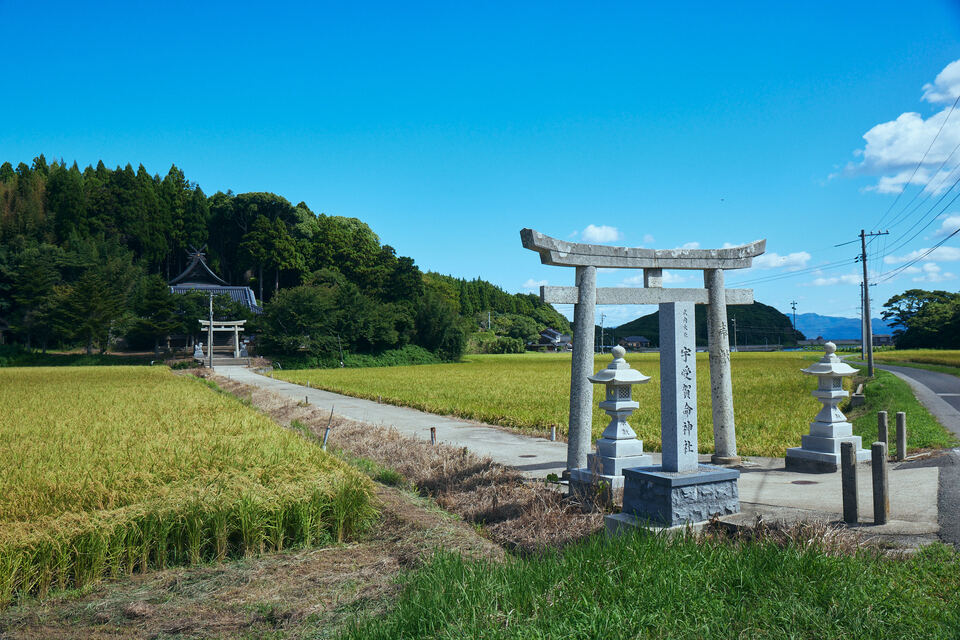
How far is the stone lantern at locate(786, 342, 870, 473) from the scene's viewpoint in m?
7.70

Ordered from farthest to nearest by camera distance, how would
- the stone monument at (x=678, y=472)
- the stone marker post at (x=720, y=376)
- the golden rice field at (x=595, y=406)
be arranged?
the golden rice field at (x=595, y=406) < the stone marker post at (x=720, y=376) < the stone monument at (x=678, y=472)

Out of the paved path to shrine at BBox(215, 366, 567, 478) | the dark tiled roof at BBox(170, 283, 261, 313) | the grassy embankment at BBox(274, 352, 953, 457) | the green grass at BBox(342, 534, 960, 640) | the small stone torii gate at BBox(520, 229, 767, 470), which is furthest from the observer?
the dark tiled roof at BBox(170, 283, 261, 313)

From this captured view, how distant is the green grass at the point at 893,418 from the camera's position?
9148mm

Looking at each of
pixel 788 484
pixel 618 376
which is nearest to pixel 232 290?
pixel 618 376

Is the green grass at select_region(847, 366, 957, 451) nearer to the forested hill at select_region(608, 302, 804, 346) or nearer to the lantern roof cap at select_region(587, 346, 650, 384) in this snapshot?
the lantern roof cap at select_region(587, 346, 650, 384)

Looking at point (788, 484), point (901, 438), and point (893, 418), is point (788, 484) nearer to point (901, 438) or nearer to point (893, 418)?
point (901, 438)

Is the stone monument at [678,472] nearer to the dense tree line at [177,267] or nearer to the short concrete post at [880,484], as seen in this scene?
the short concrete post at [880,484]

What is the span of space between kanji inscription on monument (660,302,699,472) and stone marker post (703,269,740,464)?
302 cm

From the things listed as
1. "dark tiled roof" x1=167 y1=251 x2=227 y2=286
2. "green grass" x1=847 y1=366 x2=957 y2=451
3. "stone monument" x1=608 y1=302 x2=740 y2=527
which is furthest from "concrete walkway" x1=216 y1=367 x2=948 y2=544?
"dark tiled roof" x1=167 y1=251 x2=227 y2=286

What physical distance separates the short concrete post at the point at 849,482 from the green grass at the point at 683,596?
779 millimetres

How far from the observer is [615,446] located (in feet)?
21.6

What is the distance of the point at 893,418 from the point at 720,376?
680 centimetres

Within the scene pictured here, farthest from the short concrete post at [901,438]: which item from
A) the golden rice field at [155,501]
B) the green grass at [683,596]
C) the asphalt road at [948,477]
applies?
the golden rice field at [155,501]

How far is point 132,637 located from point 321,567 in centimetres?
153
